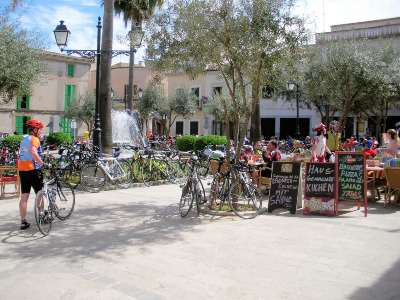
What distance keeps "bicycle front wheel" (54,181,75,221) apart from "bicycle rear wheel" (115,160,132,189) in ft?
10.6

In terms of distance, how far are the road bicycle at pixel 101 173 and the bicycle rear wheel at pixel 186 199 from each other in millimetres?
3361

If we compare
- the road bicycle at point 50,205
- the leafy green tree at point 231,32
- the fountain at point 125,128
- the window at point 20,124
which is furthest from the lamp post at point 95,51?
the window at point 20,124

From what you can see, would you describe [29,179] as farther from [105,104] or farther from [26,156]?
[105,104]

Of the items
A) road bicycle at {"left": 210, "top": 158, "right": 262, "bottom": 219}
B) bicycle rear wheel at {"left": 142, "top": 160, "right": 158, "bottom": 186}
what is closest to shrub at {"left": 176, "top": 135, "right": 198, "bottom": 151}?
bicycle rear wheel at {"left": 142, "top": 160, "right": 158, "bottom": 186}

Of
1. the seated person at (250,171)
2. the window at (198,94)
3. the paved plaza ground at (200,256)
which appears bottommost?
the paved plaza ground at (200,256)

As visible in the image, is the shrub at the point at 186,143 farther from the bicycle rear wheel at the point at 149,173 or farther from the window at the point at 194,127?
the window at the point at 194,127

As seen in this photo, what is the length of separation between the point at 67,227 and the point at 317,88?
18932mm

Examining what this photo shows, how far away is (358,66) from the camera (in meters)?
18.2

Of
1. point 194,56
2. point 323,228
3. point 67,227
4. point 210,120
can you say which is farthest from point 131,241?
point 210,120

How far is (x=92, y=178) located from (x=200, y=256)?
561 cm

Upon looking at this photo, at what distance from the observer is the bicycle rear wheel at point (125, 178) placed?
33.3ft

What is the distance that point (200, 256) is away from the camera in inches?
185

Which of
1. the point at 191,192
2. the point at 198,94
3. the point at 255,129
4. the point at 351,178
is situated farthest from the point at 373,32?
the point at 191,192

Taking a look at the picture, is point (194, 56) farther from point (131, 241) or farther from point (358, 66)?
point (358, 66)
